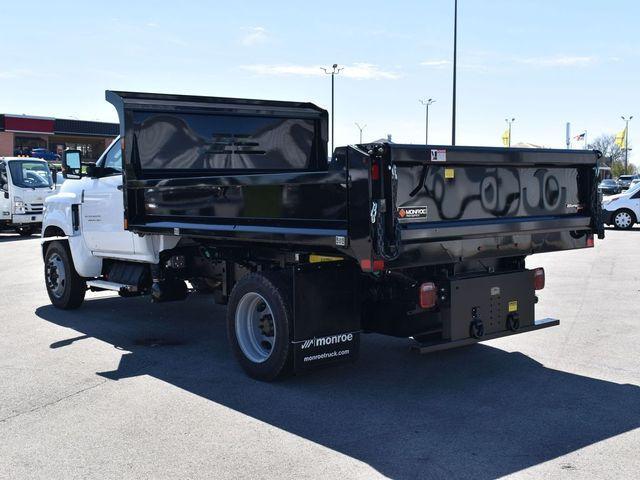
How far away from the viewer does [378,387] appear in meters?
6.18

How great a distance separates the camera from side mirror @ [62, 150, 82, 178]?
9.10 m

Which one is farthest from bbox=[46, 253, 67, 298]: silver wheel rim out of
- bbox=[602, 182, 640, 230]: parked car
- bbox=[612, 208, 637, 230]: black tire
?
bbox=[612, 208, 637, 230]: black tire

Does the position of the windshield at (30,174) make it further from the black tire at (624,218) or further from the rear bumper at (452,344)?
the rear bumper at (452,344)

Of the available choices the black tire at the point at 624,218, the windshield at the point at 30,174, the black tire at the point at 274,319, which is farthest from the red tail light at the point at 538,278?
the windshield at the point at 30,174

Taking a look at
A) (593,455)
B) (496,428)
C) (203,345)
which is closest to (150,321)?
(203,345)

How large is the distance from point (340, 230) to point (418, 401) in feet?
4.94

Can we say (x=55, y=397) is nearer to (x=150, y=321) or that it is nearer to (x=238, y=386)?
(x=238, y=386)

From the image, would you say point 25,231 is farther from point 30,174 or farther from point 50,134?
point 50,134

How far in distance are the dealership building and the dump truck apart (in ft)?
172

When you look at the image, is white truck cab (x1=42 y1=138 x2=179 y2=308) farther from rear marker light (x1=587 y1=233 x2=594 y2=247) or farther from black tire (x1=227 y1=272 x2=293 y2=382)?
rear marker light (x1=587 y1=233 x2=594 y2=247)

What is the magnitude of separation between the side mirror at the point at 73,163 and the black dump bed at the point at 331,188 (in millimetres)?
1433

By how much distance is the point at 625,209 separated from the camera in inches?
955

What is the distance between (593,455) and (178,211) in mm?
4411

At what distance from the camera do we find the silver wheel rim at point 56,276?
31.9 ft
